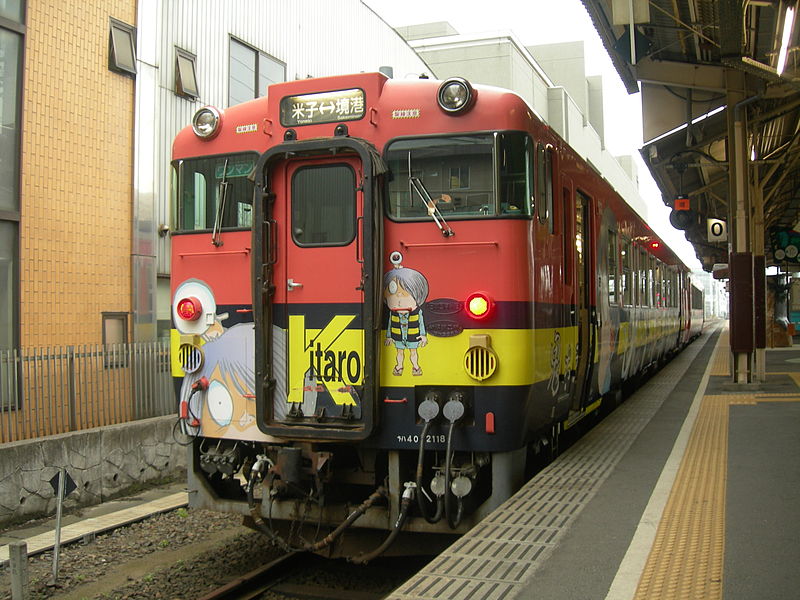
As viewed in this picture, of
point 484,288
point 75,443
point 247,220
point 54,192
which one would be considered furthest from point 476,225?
point 54,192

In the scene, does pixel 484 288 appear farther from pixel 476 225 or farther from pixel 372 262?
pixel 372 262

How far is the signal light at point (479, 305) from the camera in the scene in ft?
17.0

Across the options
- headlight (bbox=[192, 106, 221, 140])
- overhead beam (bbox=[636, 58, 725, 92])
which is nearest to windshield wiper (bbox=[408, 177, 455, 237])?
headlight (bbox=[192, 106, 221, 140])

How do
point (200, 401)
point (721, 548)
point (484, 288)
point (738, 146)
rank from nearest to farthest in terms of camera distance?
point (721, 548) < point (484, 288) < point (200, 401) < point (738, 146)

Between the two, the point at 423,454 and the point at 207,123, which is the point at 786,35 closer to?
the point at 207,123

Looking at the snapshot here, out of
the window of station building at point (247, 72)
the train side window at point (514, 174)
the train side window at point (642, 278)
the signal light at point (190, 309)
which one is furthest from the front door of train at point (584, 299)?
the window of station building at point (247, 72)

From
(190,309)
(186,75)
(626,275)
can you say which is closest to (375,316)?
(190,309)

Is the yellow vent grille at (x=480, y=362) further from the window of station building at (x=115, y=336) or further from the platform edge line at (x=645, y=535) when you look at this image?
the window of station building at (x=115, y=336)

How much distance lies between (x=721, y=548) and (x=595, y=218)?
4329mm

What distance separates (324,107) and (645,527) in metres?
3.48

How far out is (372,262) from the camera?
5316 mm

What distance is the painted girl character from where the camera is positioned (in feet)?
17.6

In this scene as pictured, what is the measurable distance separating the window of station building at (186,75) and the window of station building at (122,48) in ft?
3.11

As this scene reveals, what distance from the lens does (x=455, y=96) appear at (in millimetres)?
5363
